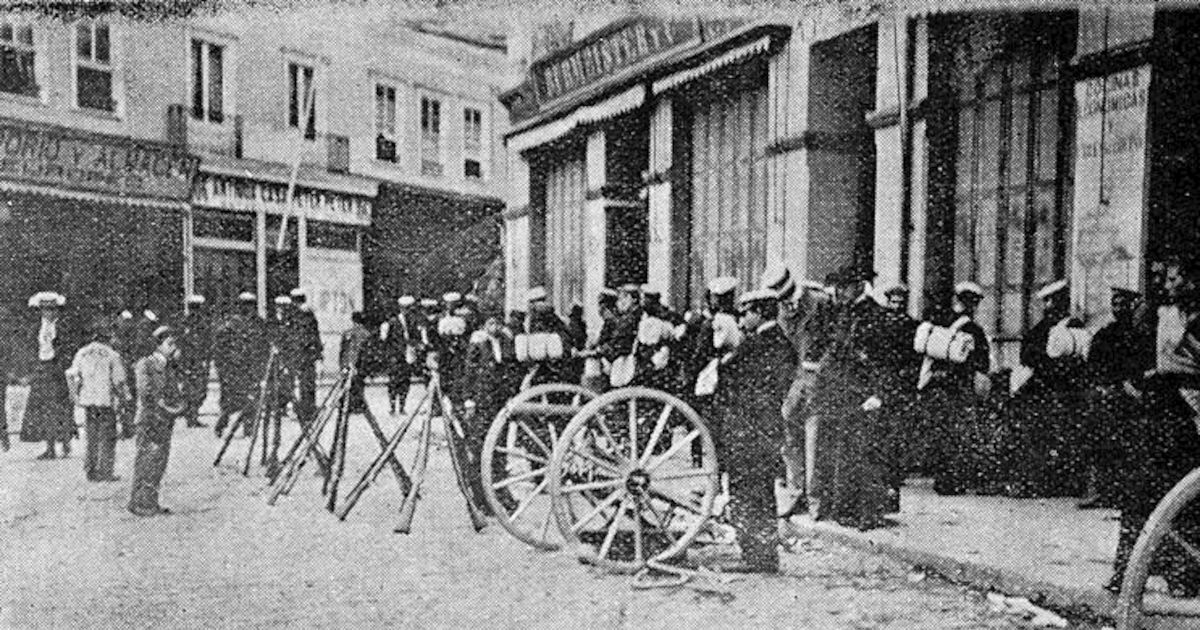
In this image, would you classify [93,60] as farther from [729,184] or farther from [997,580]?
[997,580]

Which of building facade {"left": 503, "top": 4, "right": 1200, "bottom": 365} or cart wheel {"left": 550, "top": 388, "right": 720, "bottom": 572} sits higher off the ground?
building facade {"left": 503, "top": 4, "right": 1200, "bottom": 365}

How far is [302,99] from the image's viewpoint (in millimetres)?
4625

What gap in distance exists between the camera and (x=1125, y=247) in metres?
4.79

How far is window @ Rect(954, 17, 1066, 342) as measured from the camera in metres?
5.49

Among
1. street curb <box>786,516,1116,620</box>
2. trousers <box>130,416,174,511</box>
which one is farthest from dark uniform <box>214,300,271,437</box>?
street curb <box>786,516,1116,620</box>

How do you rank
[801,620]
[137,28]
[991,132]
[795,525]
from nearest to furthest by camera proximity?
[801,620] < [137,28] < [795,525] < [991,132]

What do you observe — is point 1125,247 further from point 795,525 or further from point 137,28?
point 137,28

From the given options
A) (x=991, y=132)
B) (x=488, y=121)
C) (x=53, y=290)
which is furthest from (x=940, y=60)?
(x=53, y=290)

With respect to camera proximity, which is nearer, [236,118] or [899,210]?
[236,118]

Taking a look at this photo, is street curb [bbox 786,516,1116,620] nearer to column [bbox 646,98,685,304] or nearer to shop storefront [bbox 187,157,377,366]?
column [bbox 646,98,685,304]

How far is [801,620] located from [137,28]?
143 inches

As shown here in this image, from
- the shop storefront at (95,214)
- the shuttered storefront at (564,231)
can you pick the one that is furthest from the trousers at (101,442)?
the shuttered storefront at (564,231)

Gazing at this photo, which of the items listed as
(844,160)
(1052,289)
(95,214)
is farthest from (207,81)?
(1052,289)

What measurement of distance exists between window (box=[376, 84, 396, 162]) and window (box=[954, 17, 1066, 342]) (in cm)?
345
